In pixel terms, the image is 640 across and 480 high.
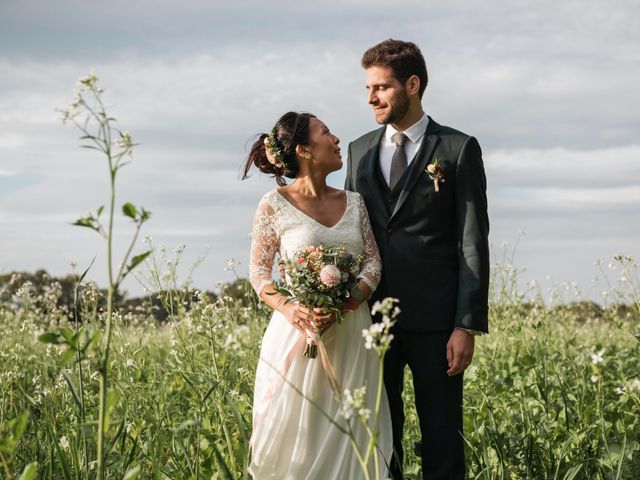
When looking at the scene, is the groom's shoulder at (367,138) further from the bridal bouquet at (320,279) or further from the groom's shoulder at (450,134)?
the bridal bouquet at (320,279)

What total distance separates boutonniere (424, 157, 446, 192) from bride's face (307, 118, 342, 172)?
0.47m

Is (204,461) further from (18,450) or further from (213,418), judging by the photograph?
(18,450)

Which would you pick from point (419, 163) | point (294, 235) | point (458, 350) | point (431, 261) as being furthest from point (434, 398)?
point (419, 163)

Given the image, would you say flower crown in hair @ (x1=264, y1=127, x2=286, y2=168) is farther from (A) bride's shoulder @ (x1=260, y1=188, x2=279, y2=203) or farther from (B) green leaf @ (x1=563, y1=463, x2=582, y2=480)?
(B) green leaf @ (x1=563, y1=463, x2=582, y2=480)

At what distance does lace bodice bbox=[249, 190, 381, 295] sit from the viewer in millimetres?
3850

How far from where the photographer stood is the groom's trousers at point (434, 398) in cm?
401

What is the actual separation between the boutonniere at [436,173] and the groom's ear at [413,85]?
0.46 meters

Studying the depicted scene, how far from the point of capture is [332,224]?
12.9 feet

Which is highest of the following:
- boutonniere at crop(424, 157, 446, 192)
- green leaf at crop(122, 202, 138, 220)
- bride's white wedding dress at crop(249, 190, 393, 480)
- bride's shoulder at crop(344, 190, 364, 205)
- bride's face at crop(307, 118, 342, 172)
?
bride's face at crop(307, 118, 342, 172)

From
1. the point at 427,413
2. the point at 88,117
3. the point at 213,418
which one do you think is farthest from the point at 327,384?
the point at 88,117

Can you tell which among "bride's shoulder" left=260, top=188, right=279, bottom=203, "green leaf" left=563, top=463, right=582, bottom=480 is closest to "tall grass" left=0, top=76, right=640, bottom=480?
"green leaf" left=563, top=463, right=582, bottom=480

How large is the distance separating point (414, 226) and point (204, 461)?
1.79 metres

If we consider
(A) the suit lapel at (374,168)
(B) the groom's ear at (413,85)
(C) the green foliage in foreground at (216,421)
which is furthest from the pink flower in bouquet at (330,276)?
(B) the groom's ear at (413,85)

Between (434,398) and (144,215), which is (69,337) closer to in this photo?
(144,215)
